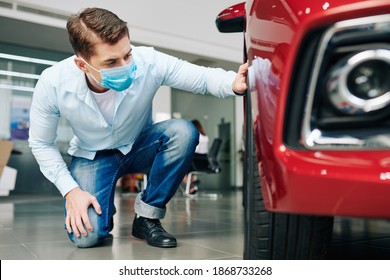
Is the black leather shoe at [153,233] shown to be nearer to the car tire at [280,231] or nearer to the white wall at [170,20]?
the car tire at [280,231]

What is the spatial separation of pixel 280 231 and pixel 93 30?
101 centimetres

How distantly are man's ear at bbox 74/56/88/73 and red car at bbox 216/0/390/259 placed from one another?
93cm

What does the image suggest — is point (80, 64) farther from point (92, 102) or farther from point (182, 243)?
point (182, 243)

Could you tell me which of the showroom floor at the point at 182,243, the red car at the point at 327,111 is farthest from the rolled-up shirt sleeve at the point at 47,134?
the red car at the point at 327,111

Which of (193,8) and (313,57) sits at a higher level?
(193,8)

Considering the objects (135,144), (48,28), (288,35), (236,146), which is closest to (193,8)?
(48,28)

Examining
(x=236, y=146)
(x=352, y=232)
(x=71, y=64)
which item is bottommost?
(x=236, y=146)

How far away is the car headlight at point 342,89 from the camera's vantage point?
646 mm

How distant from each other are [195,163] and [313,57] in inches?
208

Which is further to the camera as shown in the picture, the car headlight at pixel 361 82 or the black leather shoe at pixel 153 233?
the black leather shoe at pixel 153 233

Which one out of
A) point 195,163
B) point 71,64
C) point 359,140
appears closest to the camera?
point 359,140

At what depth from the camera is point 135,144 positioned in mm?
1830

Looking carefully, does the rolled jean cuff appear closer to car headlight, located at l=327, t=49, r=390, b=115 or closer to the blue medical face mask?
the blue medical face mask
